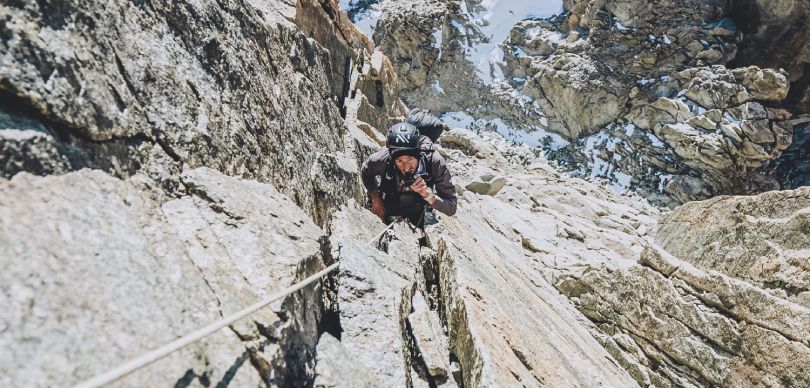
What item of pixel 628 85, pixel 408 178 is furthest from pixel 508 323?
pixel 628 85

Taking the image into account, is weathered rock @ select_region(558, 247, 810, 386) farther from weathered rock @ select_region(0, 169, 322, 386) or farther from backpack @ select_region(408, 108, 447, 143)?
weathered rock @ select_region(0, 169, 322, 386)

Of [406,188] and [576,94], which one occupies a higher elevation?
[576,94]

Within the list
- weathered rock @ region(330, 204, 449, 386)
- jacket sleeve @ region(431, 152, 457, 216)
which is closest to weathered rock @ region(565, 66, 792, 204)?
jacket sleeve @ region(431, 152, 457, 216)

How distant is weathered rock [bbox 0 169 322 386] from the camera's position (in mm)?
1483

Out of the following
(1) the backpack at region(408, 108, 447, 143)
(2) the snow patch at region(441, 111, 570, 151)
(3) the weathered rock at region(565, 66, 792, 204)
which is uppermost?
(3) the weathered rock at region(565, 66, 792, 204)

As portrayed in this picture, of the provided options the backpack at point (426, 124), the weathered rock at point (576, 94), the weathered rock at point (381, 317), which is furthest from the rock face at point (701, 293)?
the weathered rock at point (576, 94)

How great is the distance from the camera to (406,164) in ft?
20.0

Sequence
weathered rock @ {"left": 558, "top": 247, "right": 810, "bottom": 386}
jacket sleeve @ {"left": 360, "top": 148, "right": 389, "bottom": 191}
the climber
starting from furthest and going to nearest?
weathered rock @ {"left": 558, "top": 247, "right": 810, "bottom": 386} → jacket sleeve @ {"left": 360, "top": 148, "right": 389, "bottom": 191} → the climber

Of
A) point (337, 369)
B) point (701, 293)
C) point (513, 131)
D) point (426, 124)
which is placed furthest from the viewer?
point (513, 131)

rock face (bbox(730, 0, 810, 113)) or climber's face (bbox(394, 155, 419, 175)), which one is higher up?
rock face (bbox(730, 0, 810, 113))

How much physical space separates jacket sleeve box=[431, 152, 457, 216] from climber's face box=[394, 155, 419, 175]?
0.38 meters

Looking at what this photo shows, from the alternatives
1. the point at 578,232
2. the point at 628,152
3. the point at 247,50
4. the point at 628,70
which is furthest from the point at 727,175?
the point at 247,50

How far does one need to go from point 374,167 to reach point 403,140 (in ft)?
3.22

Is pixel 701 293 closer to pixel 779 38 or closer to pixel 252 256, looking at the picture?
pixel 252 256
